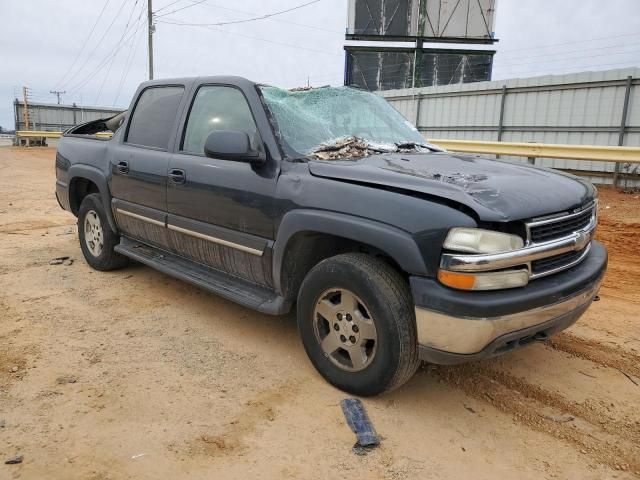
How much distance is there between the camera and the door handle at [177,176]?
12.8 ft

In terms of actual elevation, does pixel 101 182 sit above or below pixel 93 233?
above

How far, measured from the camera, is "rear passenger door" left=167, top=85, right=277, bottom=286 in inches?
132

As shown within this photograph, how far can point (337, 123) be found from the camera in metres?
3.71

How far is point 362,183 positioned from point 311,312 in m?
0.84

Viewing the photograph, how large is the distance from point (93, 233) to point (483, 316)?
4.37 meters

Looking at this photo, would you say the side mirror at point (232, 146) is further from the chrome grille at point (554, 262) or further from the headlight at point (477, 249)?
the chrome grille at point (554, 262)

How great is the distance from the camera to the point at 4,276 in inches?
205

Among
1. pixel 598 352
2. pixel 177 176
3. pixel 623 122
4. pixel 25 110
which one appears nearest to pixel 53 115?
pixel 25 110

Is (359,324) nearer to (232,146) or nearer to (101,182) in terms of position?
(232,146)

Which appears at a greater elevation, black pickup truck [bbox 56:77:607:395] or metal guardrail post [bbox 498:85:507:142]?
metal guardrail post [bbox 498:85:507:142]

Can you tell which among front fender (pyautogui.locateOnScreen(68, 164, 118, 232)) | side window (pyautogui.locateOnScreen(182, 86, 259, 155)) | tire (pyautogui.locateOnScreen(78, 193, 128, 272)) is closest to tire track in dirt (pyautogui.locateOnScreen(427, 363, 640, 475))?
side window (pyautogui.locateOnScreen(182, 86, 259, 155))

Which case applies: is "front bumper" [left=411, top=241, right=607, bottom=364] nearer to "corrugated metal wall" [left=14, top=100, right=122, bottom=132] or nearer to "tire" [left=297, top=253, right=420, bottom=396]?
"tire" [left=297, top=253, right=420, bottom=396]

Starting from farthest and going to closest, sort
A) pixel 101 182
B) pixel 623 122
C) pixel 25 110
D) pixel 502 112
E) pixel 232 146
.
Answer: pixel 25 110 → pixel 502 112 → pixel 623 122 → pixel 101 182 → pixel 232 146

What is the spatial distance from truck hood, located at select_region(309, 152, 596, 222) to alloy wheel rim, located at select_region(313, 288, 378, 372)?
689 millimetres
